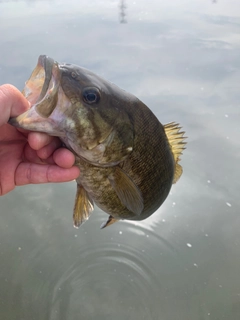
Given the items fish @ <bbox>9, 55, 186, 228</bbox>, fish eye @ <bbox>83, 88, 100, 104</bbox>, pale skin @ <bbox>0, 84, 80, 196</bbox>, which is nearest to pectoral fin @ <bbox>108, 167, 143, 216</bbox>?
fish @ <bbox>9, 55, 186, 228</bbox>

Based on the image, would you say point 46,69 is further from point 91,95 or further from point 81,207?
point 81,207

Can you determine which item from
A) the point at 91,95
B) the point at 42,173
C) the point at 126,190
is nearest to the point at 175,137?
the point at 126,190

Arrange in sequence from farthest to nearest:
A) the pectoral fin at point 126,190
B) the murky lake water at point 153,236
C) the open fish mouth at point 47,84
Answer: the murky lake water at point 153,236 → the pectoral fin at point 126,190 → the open fish mouth at point 47,84

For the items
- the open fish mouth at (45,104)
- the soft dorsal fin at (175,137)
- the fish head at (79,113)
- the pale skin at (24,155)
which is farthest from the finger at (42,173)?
the soft dorsal fin at (175,137)

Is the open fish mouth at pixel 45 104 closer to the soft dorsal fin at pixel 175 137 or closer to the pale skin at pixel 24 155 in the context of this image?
the pale skin at pixel 24 155

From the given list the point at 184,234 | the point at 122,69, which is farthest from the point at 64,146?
the point at 122,69

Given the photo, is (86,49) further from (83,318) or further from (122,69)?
(83,318)
